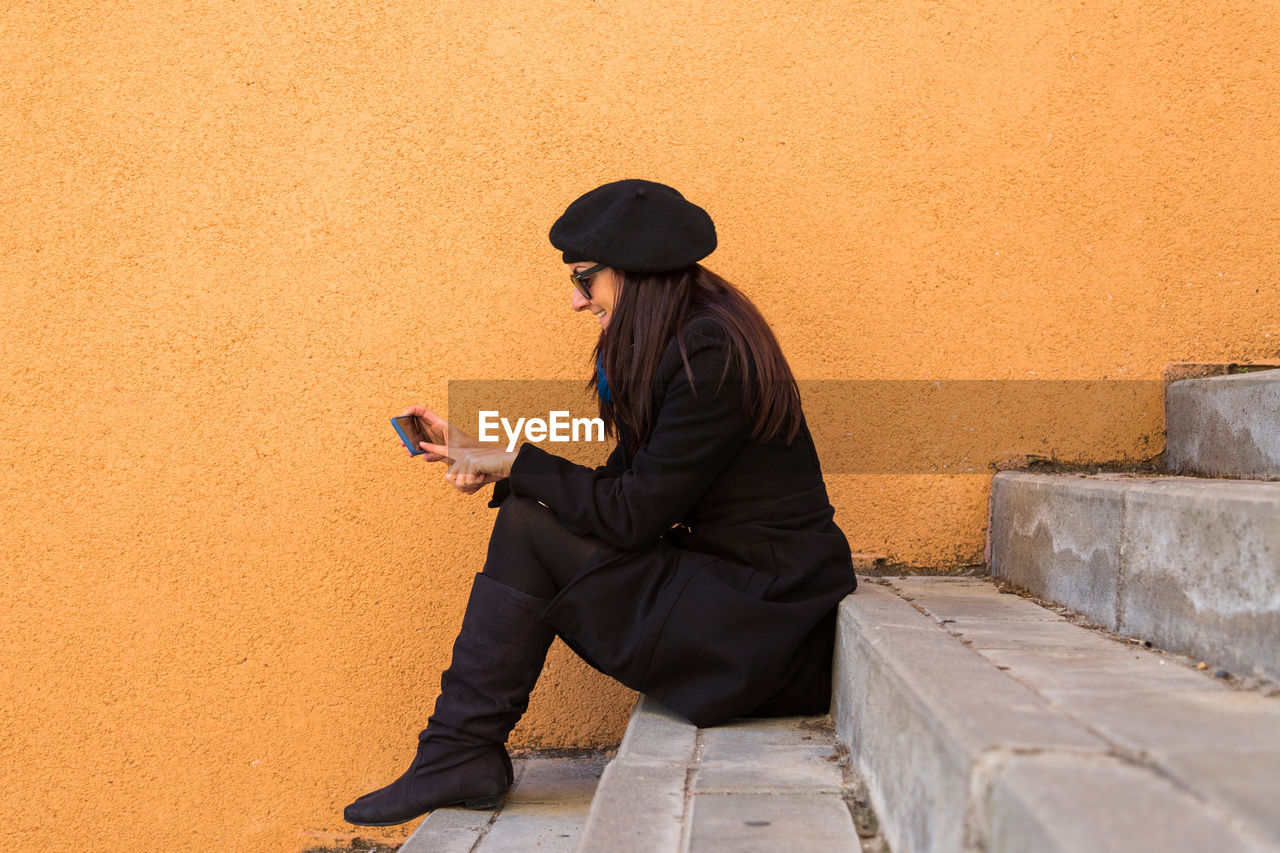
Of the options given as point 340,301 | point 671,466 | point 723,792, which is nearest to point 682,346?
point 671,466

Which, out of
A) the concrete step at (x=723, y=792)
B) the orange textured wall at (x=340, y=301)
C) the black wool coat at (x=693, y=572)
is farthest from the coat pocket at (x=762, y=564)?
the orange textured wall at (x=340, y=301)

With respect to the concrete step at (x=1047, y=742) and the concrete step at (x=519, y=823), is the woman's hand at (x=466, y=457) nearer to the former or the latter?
the concrete step at (x=519, y=823)

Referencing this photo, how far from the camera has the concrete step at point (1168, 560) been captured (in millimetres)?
1560

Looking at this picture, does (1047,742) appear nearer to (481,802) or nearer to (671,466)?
(671,466)

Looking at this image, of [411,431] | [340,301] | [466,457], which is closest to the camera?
[466,457]

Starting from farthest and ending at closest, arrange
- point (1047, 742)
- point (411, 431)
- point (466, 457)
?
point (411, 431) < point (466, 457) < point (1047, 742)

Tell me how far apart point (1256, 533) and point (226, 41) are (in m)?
3.06

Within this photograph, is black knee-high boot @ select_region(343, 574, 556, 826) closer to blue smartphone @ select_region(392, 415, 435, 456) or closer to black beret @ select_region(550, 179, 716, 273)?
blue smartphone @ select_region(392, 415, 435, 456)

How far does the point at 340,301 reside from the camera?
307cm

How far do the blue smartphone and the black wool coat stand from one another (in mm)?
324

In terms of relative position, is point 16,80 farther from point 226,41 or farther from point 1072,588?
point 1072,588

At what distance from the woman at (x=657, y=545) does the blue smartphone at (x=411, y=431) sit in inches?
9.4
